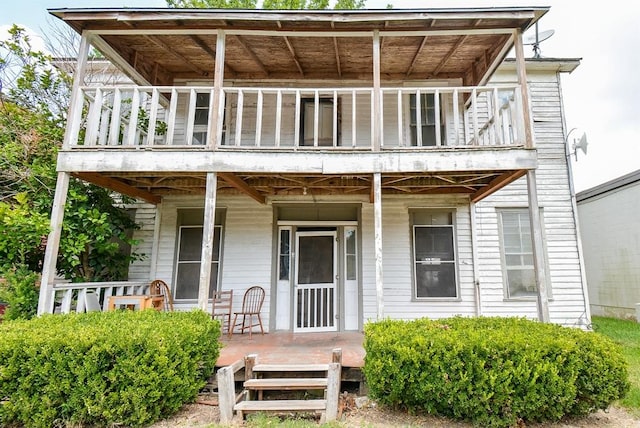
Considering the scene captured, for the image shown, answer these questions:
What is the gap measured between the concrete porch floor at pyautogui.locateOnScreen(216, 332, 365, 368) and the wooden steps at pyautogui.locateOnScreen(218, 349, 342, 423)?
0.63ft

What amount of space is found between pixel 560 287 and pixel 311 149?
19.1 feet

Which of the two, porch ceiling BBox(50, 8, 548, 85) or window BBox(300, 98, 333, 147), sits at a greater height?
porch ceiling BBox(50, 8, 548, 85)

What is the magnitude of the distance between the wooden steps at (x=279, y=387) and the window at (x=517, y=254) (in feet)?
15.2

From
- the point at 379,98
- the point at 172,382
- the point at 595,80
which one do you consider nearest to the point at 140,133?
the point at 379,98

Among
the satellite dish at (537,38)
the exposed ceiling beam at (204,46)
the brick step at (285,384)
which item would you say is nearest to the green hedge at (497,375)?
the brick step at (285,384)

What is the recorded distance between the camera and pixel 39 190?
5.93 m

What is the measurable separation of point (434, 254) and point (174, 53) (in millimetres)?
6384

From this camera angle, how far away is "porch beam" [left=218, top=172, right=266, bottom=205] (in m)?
5.29

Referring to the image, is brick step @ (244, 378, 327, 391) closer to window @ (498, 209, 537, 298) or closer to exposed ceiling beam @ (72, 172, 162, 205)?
exposed ceiling beam @ (72, 172, 162, 205)

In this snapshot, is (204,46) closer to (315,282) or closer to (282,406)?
(315,282)

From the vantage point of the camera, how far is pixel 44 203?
576 centimetres

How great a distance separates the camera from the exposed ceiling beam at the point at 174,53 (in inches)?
235

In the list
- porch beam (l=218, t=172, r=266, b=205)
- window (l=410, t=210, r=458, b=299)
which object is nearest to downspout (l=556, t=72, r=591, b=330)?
window (l=410, t=210, r=458, b=299)

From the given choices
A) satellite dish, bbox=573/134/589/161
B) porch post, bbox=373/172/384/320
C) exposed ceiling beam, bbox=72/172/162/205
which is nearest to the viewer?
porch post, bbox=373/172/384/320
